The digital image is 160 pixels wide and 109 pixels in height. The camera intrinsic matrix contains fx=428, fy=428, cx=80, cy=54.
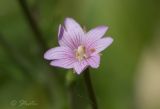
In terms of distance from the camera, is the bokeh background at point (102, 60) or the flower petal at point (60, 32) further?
the bokeh background at point (102, 60)

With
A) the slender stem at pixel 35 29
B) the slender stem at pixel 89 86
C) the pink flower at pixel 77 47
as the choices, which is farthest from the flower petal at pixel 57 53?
the slender stem at pixel 35 29

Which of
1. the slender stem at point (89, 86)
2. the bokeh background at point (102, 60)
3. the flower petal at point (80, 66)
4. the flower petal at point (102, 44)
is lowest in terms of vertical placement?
the slender stem at point (89, 86)

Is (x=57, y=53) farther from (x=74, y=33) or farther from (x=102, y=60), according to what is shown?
(x=102, y=60)

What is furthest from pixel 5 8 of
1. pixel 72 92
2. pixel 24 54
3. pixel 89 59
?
pixel 89 59

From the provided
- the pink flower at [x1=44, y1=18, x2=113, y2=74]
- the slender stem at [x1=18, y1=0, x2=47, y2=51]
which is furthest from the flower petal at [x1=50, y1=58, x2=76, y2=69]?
the slender stem at [x1=18, y1=0, x2=47, y2=51]

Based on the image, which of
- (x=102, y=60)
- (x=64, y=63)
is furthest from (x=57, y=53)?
(x=102, y=60)

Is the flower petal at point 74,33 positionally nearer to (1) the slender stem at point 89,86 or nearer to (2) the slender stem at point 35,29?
(1) the slender stem at point 89,86

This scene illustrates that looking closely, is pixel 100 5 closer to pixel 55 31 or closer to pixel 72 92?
pixel 55 31

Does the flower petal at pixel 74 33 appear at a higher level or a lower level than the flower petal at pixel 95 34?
higher
